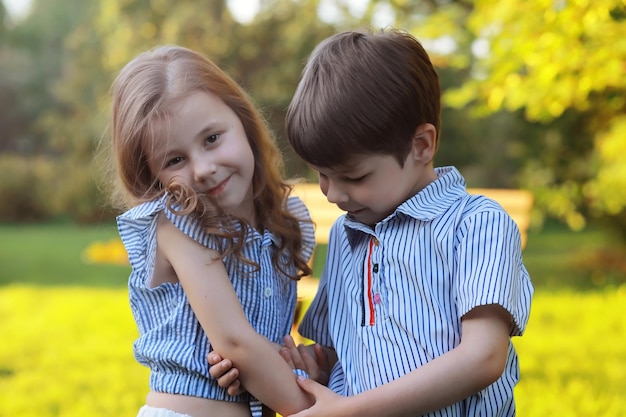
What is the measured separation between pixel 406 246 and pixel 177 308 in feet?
1.99

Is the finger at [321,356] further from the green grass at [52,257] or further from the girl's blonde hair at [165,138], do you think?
the green grass at [52,257]

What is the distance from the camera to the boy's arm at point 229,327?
188 cm

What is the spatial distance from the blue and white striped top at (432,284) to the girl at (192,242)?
0.24 metres

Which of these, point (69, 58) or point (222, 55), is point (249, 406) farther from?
point (69, 58)

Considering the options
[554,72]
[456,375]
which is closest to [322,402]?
[456,375]

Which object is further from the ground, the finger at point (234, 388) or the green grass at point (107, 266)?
the green grass at point (107, 266)

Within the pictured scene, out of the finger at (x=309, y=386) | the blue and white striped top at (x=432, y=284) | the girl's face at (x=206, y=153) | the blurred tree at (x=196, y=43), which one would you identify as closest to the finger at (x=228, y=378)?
the finger at (x=309, y=386)

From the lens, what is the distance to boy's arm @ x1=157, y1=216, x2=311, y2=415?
1882 millimetres

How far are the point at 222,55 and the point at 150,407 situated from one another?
30.5 ft

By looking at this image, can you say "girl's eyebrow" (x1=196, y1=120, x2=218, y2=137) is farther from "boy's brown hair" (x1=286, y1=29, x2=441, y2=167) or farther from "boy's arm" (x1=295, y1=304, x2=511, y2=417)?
"boy's arm" (x1=295, y1=304, x2=511, y2=417)

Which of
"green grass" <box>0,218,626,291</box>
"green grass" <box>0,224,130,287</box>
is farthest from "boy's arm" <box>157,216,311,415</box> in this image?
"green grass" <box>0,224,130,287</box>

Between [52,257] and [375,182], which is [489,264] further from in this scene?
[52,257]

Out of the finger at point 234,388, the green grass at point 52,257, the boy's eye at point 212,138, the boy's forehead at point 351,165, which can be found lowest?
the finger at point 234,388

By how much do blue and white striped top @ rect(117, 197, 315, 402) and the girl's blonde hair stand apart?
0.05 meters
